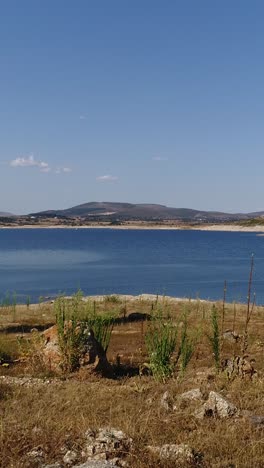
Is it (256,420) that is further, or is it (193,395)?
(193,395)

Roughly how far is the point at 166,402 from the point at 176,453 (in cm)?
208

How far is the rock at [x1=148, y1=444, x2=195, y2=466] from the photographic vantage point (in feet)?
16.7

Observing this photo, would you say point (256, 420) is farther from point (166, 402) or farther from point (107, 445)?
point (107, 445)

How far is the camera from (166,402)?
7.29m

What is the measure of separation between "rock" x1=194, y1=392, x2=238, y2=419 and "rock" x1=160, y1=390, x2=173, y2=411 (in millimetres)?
506

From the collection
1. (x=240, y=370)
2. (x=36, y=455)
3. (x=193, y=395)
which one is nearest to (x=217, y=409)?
(x=193, y=395)

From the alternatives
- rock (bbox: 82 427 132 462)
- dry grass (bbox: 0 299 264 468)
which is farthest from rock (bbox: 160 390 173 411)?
rock (bbox: 82 427 132 462)

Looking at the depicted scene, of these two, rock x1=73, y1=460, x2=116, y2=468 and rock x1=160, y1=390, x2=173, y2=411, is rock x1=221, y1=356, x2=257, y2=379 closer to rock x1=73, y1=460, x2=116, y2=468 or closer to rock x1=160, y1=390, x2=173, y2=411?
rock x1=160, y1=390, x2=173, y2=411

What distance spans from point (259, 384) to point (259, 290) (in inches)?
1805

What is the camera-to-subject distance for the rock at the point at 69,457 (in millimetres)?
5169

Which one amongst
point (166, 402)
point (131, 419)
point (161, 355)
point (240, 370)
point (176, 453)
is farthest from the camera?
point (161, 355)

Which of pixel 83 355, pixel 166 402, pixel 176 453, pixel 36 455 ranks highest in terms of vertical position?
pixel 176 453

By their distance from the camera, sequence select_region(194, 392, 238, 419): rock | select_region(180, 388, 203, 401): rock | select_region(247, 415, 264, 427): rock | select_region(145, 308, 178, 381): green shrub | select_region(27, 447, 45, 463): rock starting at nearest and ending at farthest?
select_region(27, 447, 45, 463): rock → select_region(247, 415, 264, 427): rock → select_region(194, 392, 238, 419): rock → select_region(180, 388, 203, 401): rock → select_region(145, 308, 178, 381): green shrub

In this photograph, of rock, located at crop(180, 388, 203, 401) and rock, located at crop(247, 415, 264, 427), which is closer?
rock, located at crop(247, 415, 264, 427)
